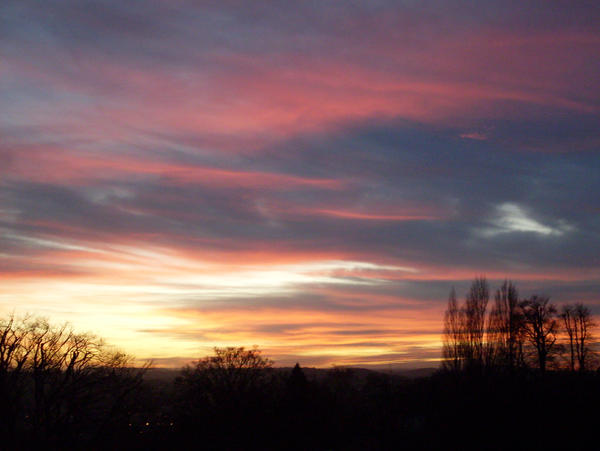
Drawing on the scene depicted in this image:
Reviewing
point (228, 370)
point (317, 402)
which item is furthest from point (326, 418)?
point (228, 370)

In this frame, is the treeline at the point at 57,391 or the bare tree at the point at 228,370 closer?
the treeline at the point at 57,391

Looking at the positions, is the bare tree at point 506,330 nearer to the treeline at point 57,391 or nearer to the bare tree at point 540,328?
the bare tree at point 540,328

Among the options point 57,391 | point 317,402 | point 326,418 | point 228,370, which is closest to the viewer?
point 57,391

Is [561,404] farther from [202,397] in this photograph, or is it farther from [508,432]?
[202,397]

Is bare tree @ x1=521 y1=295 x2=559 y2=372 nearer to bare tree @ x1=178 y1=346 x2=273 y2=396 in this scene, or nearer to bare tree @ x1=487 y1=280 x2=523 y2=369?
bare tree @ x1=487 y1=280 x2=523 y2=369

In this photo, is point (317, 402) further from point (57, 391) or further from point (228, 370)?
point (57, 391)

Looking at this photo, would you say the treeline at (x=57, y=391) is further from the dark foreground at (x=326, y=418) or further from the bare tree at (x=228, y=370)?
the bare tree at (x=228, y=370)

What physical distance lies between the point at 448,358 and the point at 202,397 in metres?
28.7

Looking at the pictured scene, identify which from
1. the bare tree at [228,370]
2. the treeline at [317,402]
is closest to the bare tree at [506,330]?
the treeline at [317,402]

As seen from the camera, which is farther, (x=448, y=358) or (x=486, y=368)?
(x=448, y=358)

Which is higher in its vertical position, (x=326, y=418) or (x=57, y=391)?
(x=57, y=391)

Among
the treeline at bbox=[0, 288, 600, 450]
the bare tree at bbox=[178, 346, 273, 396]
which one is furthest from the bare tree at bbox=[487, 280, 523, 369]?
the bare tree at bbox=[178, 346, 273, 396]

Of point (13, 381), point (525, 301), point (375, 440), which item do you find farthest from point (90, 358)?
point (525, 301)

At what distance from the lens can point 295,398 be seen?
57.8 metres
